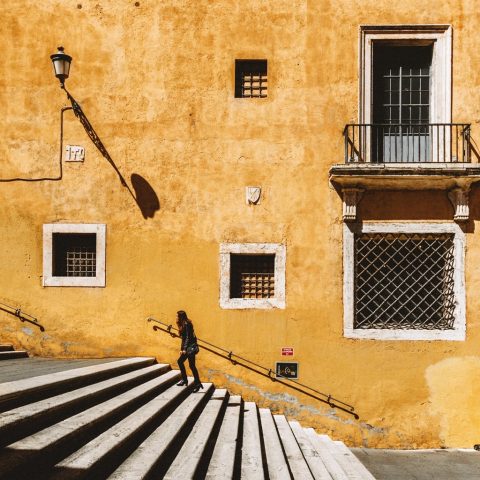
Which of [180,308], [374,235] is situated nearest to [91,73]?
[180,308]

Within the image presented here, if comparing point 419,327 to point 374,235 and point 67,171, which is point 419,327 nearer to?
point 374,235

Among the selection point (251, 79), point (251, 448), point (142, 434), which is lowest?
point (251, 448)

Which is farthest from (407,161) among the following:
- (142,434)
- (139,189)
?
(142,434)

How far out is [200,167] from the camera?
29.2 ft

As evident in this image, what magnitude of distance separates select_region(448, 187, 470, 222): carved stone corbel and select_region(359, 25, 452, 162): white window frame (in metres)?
0.70

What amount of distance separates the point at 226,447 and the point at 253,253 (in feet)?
12.5

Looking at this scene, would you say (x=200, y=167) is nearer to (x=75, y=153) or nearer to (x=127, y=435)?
(x=75, y=153)

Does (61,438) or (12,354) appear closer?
(61,438)

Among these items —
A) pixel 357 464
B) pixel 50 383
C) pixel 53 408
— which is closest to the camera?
pixel 53 408

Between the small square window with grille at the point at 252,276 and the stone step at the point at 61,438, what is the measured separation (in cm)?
327

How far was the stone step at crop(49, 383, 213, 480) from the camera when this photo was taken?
12.6 ft

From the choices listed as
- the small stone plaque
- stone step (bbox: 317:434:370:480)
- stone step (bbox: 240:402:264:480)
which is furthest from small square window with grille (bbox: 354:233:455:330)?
the small stone plaque

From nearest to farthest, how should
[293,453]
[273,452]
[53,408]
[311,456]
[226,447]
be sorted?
1. [53,408]
2. [226,447]
3. [273,452]
4. [293,453]
5. [311,456]

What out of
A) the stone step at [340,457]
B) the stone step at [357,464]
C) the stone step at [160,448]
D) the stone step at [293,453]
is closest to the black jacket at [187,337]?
the stone step at [160,448]
